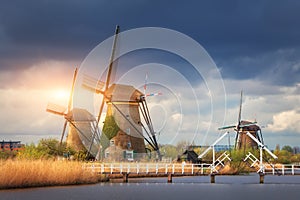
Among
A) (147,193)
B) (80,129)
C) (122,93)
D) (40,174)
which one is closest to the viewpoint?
(147,193)

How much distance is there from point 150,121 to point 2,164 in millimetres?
26786

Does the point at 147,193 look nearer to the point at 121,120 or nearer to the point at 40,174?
the point at 40,174

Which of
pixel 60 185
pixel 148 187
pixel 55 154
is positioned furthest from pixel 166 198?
pixel 55 154

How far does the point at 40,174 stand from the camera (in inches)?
1256

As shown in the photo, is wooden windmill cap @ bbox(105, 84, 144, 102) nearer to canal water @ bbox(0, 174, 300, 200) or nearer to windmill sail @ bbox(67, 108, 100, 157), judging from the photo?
windmill sail @ bbox(67, 108, 100, 157)

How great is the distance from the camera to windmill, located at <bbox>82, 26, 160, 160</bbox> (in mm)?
54375

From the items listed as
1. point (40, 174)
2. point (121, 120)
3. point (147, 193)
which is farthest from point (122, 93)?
point (147, 193)

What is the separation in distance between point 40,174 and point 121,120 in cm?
2299

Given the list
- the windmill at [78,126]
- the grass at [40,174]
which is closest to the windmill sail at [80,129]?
the windmill at [78,126]

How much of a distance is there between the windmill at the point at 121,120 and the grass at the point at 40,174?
17.4 metres

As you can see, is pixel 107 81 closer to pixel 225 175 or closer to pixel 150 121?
pixel 150 121

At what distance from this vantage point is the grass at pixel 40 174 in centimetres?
2930

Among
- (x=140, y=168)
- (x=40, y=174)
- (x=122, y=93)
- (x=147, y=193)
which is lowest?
(x=147, y=193)

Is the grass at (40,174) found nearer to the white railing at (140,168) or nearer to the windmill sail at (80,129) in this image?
the white railing at (140,168)
